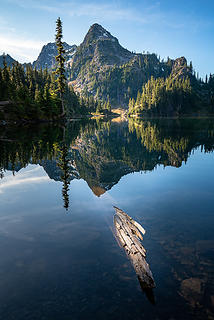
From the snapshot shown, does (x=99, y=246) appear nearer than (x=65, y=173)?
Yes

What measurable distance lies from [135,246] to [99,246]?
4.48 ft

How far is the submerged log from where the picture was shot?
568cm

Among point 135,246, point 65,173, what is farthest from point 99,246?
point 65,173

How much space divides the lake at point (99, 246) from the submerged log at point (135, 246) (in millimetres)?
215

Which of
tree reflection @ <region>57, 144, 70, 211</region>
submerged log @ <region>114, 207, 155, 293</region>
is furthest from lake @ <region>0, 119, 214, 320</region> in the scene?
submerged log @ <region>114, 207, 155, 293</region>

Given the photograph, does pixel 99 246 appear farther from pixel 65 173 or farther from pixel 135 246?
pixel 65 173

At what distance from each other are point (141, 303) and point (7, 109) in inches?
2359

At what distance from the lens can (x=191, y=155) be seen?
24.9m

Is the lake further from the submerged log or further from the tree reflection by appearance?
the submerged log

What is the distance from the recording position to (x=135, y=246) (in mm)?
6922

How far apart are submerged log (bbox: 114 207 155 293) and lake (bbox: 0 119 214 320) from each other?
0.70 ft

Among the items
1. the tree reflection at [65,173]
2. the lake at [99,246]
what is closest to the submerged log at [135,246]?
the lake at [99,246]

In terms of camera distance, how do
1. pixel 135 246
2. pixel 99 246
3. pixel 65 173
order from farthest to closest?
pixel 65 173 < pixel 99 246 < pixel 135 246

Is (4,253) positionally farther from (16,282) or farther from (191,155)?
(191,155)
